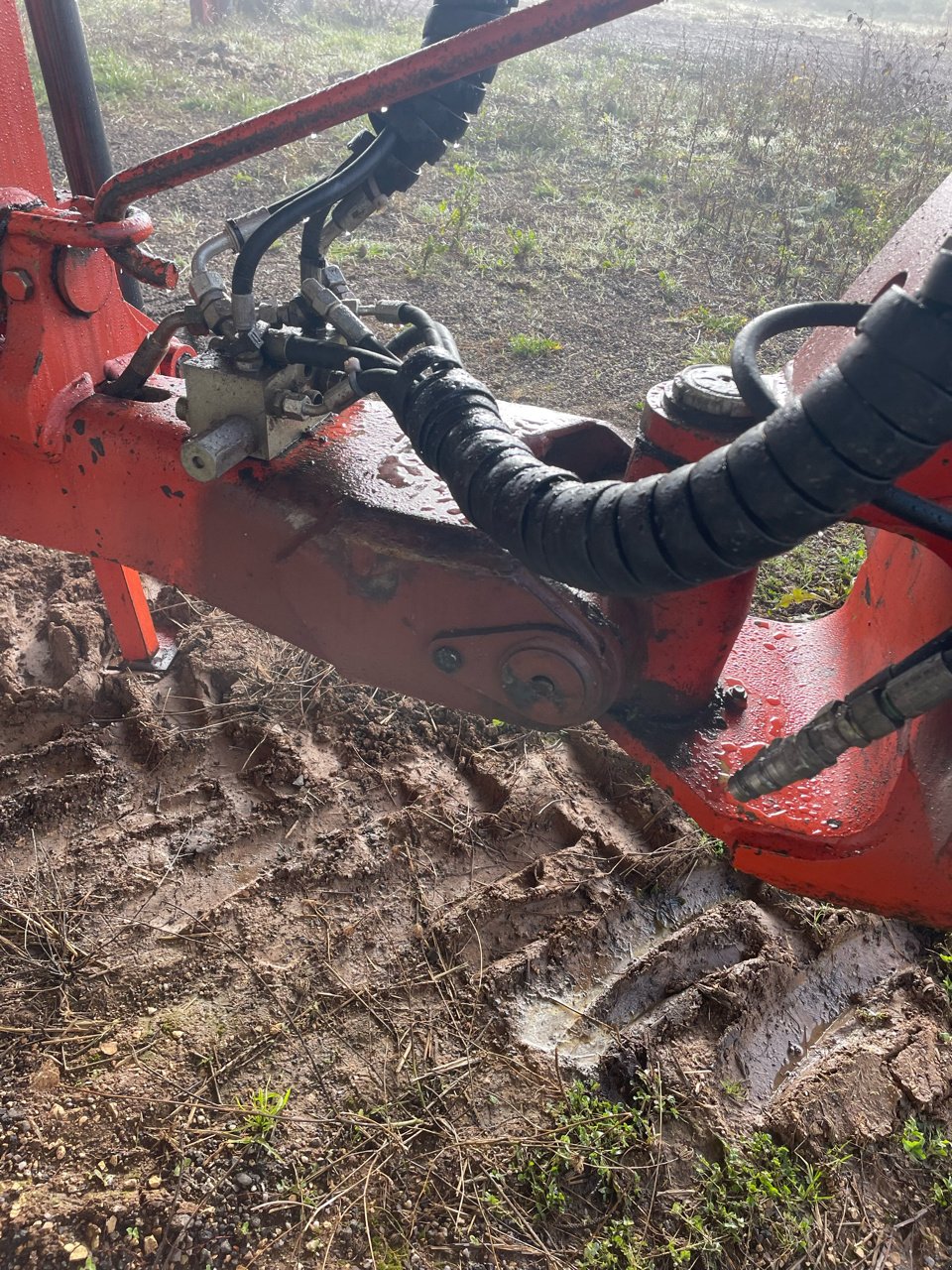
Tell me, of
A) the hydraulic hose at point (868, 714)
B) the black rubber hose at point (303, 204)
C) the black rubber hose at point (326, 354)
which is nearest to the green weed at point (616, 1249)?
the hydraulic hose at point (868, 714)

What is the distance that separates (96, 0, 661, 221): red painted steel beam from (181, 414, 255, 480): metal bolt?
0.39 meters

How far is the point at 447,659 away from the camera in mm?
1649

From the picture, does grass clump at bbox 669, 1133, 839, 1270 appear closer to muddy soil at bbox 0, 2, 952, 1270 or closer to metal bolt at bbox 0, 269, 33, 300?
muddy soil at bbox 0, 2, 952, 1270

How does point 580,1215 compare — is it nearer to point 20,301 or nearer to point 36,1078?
point 36,1078

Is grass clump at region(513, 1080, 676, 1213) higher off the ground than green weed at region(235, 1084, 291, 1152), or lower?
lower

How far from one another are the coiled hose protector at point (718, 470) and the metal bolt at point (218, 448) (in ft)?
0.85

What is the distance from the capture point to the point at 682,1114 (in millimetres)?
2000

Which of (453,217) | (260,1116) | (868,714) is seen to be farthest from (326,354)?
(453,217)

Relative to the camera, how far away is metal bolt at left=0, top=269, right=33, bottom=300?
1.69m

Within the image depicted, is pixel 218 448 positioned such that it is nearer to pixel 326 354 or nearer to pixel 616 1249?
pixel 326 354

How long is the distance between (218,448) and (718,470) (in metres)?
0.85

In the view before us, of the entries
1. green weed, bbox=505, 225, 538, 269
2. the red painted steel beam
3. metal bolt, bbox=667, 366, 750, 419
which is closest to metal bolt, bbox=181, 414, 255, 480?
the red painted steel beam

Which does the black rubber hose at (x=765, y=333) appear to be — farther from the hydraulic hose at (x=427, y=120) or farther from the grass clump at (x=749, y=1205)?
the grass clump at (x=749, y=1205)

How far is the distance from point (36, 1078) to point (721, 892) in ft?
5.40
